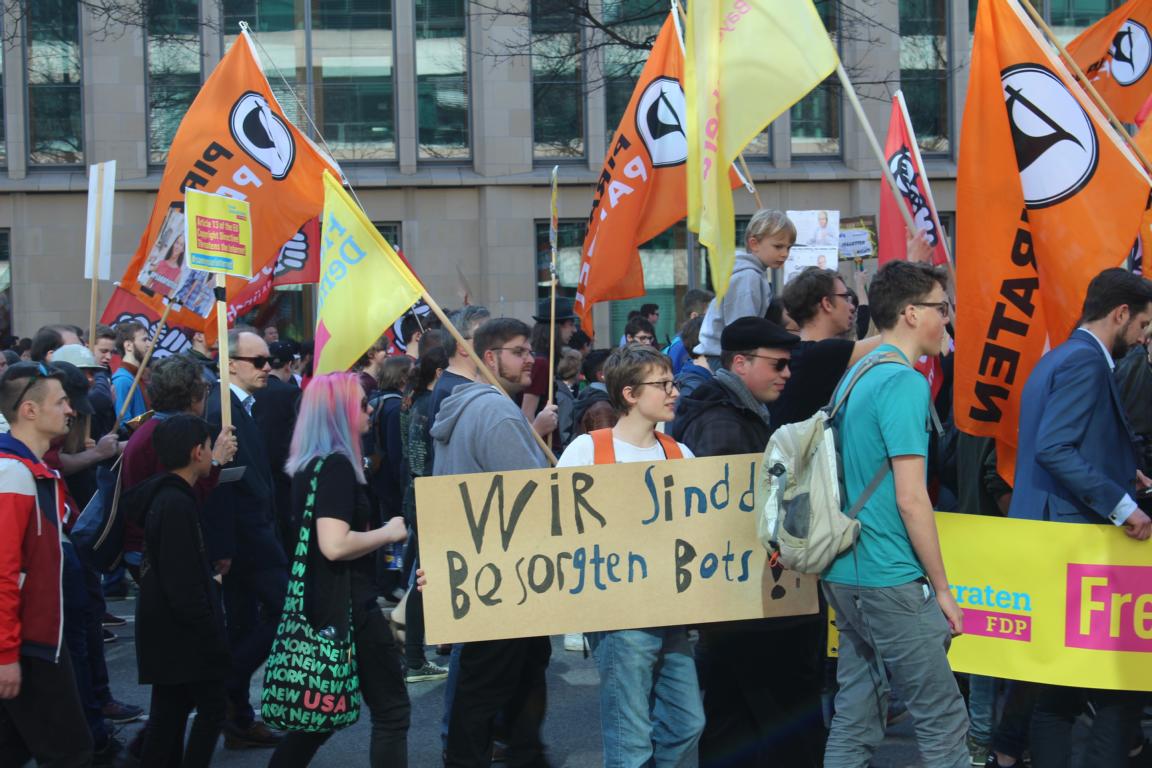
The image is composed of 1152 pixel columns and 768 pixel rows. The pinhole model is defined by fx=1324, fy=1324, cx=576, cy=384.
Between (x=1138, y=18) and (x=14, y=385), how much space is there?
308 inches

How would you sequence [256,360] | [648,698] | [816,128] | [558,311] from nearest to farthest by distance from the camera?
1. [648,698]
2. [256,360]
3. [558,311]
4. [816,128]

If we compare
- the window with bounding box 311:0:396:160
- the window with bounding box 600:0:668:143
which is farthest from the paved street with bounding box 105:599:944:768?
the window with bounding box 311:0:396:160

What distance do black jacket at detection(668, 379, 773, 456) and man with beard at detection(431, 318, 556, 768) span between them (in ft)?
2.24

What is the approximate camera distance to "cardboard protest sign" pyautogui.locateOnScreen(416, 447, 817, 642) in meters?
5.16

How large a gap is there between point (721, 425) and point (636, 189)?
2939 millimetres

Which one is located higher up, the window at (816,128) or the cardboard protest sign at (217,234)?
the window at (816,128)

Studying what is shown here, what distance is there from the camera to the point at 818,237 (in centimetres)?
1355

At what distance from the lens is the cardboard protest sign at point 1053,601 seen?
5.17 m

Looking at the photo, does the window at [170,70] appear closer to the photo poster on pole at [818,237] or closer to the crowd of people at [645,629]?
the photo poster on pole at [818,237]

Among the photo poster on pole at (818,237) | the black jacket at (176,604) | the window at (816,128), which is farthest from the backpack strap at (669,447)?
the window at (816,128)

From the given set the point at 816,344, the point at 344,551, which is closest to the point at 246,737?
the point at 344,551

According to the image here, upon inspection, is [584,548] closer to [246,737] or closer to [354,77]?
[246,737]

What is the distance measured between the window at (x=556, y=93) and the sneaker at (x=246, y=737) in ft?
54.7

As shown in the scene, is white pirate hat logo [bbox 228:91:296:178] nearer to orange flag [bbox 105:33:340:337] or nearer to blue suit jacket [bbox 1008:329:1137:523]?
orange flag [bbox 105:33:340:337]
